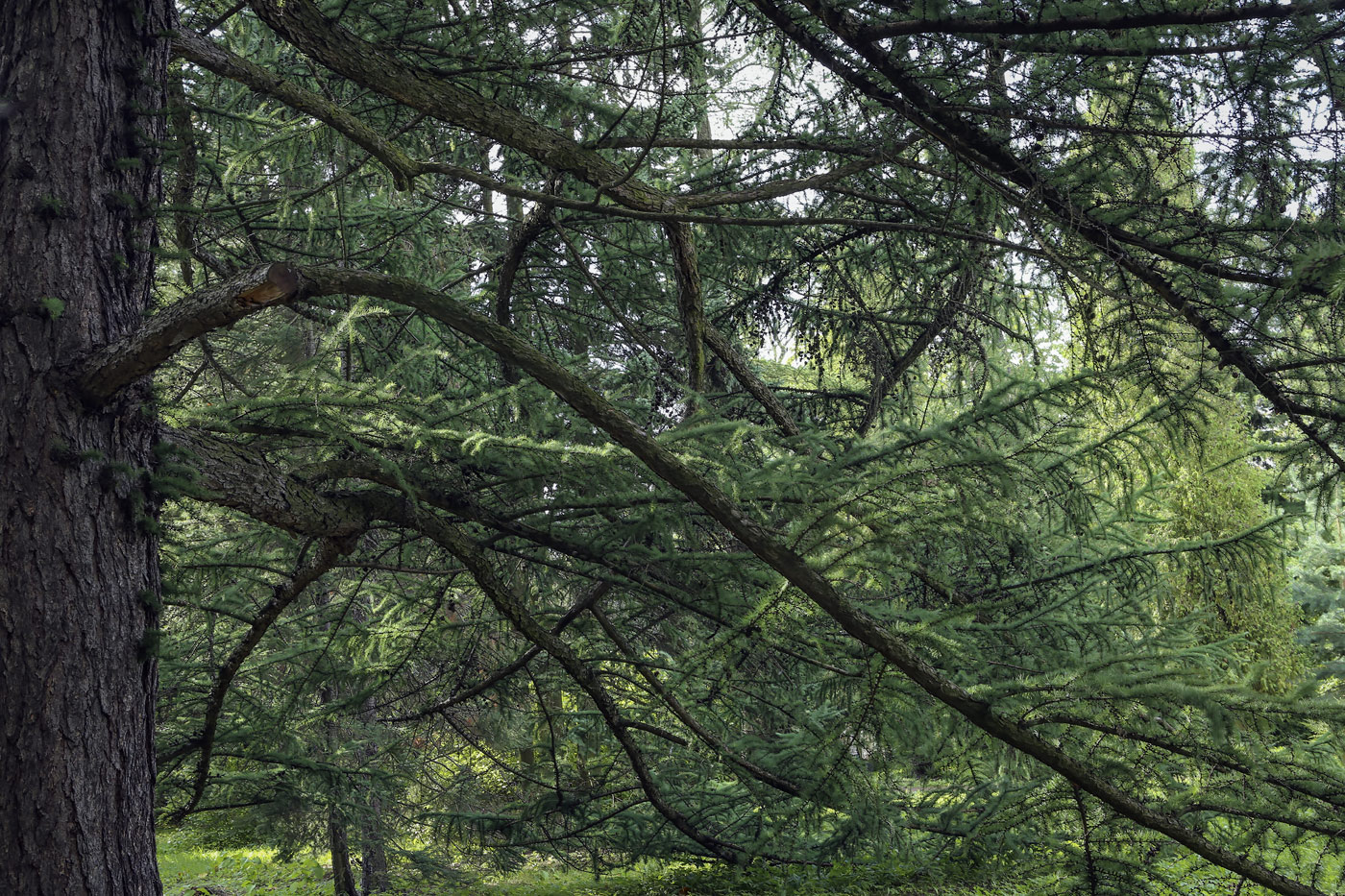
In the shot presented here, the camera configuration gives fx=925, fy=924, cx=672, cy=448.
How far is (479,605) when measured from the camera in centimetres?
518

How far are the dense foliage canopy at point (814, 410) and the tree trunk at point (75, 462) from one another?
0.18 meters

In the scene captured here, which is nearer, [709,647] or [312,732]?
[709,647]

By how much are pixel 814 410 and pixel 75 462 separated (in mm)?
4533

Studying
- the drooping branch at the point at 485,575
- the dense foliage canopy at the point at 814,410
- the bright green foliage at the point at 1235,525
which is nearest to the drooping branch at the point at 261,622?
the dense foliage canopy at the point at 814,410

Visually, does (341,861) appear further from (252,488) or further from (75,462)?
(75,462)

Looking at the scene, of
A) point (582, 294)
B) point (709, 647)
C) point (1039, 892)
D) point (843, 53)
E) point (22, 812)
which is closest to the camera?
point (22, 812)

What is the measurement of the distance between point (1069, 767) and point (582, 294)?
166 inches

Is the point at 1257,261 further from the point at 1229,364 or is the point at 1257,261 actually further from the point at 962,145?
the point at 962,145

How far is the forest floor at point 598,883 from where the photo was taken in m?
6.37

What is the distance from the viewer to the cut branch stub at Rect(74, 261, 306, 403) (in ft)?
9.11

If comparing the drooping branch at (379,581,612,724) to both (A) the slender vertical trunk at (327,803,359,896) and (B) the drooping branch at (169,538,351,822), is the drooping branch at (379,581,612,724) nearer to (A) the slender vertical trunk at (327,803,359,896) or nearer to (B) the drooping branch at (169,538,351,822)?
(B) the drooping branch at (169,538,351,822)

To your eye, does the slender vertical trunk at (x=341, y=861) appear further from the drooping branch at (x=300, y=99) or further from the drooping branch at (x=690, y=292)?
the drooping branch at (x=300, y=99)

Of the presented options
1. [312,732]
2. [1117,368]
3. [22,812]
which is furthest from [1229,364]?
[312,732]

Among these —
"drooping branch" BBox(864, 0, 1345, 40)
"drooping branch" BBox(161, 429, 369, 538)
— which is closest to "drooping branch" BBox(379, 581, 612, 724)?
"drooping branch" BBox(161, 429, 369, 538)
